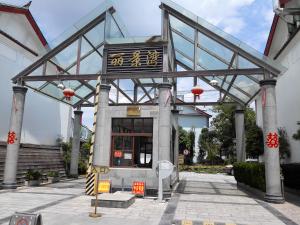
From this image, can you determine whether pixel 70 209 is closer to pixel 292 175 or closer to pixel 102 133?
pixel 102 133

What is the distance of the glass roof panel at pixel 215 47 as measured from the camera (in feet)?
40.5

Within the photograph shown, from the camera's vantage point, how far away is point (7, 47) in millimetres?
16312

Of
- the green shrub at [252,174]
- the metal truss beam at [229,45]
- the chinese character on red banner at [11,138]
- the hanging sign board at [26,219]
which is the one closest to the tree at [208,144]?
the green shrub at [252,174]

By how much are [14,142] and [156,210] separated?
7554 millimetres

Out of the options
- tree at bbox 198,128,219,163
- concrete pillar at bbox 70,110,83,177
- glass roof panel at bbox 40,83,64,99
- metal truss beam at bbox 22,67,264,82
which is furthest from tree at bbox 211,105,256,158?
metal truss beam at bbox 22,67,264,82

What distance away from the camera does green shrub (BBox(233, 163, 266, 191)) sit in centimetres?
1224

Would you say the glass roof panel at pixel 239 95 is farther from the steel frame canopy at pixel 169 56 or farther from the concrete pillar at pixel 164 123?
the concrete pillar at pixel 164 123

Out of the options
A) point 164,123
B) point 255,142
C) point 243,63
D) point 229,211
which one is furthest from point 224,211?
point 255,142

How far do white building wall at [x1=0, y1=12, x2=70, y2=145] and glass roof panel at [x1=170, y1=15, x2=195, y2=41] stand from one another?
20.4 ft

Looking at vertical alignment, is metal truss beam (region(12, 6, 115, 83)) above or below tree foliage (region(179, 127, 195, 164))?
above

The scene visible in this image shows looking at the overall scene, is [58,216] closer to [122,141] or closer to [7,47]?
[122,141]

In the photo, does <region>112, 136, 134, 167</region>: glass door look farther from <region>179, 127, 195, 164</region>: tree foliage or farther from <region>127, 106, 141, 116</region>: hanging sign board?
<region>179, 127, 195, 164</region>: tree foliage

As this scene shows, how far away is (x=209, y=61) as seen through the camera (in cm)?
1368

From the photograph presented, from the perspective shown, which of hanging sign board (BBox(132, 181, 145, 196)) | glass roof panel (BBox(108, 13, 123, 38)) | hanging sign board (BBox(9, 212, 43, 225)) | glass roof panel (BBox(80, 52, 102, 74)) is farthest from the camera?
glass roof panel (BBox(80, 52, 102, 74))
